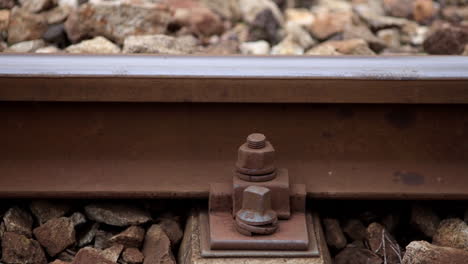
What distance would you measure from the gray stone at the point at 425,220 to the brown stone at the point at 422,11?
202 cm

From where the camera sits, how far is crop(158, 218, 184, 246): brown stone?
2.90 metres

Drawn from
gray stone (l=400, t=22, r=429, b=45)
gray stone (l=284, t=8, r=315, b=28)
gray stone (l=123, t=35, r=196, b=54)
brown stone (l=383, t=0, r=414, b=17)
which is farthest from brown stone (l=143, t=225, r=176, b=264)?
brown stone (l=383, t=0, r=414, b=17)

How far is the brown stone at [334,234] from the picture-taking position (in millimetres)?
2892

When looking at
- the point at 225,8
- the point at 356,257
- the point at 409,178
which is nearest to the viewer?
the point at 356,257

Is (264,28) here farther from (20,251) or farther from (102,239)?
(20,251)

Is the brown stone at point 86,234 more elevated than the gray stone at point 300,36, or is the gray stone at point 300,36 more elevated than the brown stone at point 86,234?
the gray stone at point 300,36

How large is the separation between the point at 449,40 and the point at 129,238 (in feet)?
6.25

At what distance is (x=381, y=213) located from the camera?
3.08 metres

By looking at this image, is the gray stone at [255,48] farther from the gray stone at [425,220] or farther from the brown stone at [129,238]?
the brown stone at [129,238]

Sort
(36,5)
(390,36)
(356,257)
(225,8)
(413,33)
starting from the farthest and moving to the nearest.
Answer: (225,8)
(413,33)
(390,36)
(36,5)
(356,257)

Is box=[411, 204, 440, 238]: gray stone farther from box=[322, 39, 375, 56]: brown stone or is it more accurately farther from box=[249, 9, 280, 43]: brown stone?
box=[249, 9, 280, 43]: brown stone

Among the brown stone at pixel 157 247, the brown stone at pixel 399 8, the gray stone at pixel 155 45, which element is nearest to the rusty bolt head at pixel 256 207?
the brown stone at pixel 157 247

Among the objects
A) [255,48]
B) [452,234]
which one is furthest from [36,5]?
[452,234]

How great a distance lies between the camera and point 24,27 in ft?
12.8
